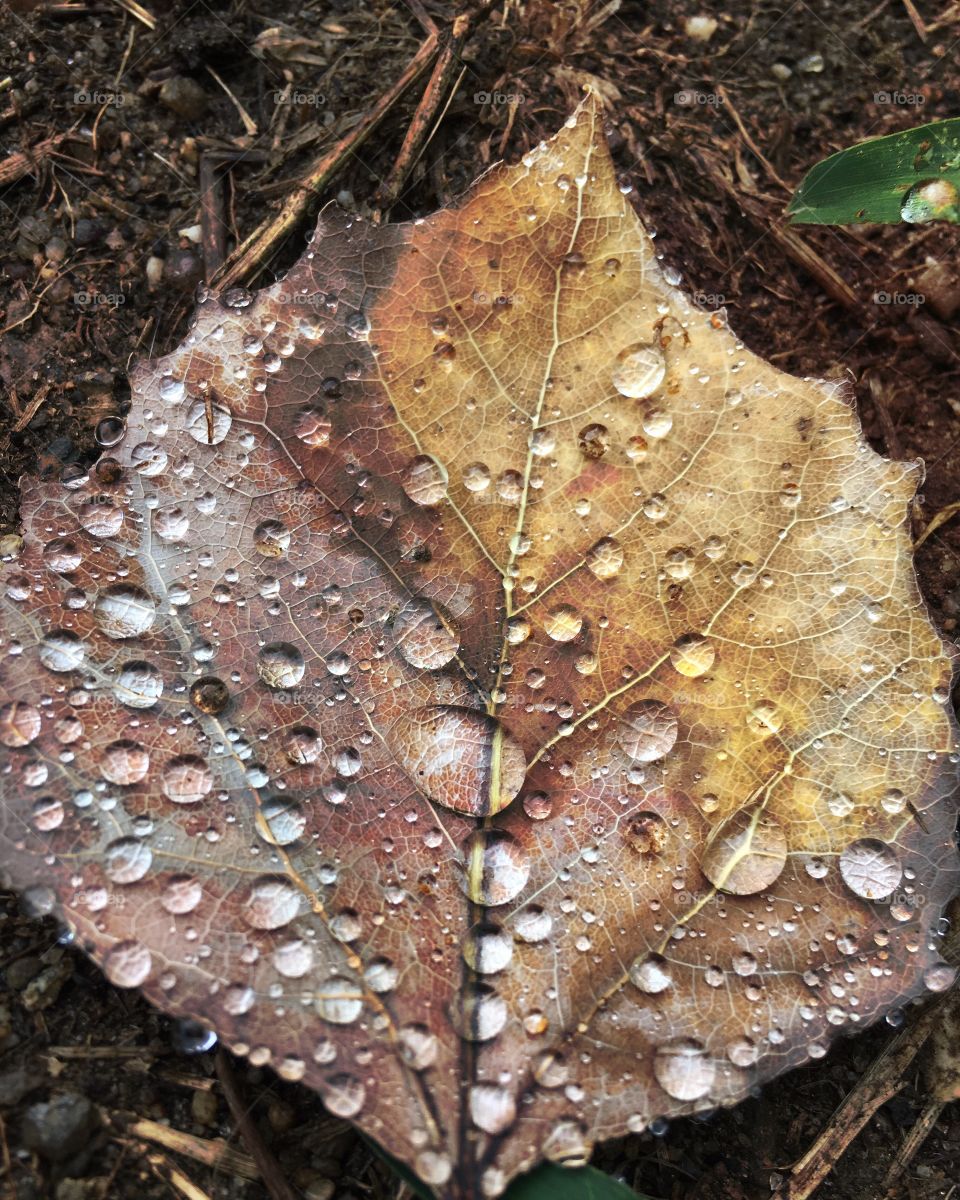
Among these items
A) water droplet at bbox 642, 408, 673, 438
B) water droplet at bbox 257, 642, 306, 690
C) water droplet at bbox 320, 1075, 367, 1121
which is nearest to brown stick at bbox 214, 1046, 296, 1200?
water droplet at bbox 320, 1075, 367, 1121

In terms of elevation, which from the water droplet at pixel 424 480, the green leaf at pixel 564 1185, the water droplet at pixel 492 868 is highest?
the water droplet at pixel 424 480

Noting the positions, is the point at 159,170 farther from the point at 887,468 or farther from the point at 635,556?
the point at 887,468

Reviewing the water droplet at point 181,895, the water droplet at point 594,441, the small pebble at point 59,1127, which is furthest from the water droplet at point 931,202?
the small pebble at point 59,1127

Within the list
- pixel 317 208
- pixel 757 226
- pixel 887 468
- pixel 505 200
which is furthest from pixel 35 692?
pixel 757 226

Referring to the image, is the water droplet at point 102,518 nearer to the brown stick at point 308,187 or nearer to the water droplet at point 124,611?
the water droplet at point 124,611

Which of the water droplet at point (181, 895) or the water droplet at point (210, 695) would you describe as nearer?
the water droplet at point (181, 895)

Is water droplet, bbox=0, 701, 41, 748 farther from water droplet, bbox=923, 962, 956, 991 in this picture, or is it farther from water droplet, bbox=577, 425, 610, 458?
water droplet, bbox=923, 962, 956, 991

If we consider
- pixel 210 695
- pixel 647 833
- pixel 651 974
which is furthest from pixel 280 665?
pixel 651 974
